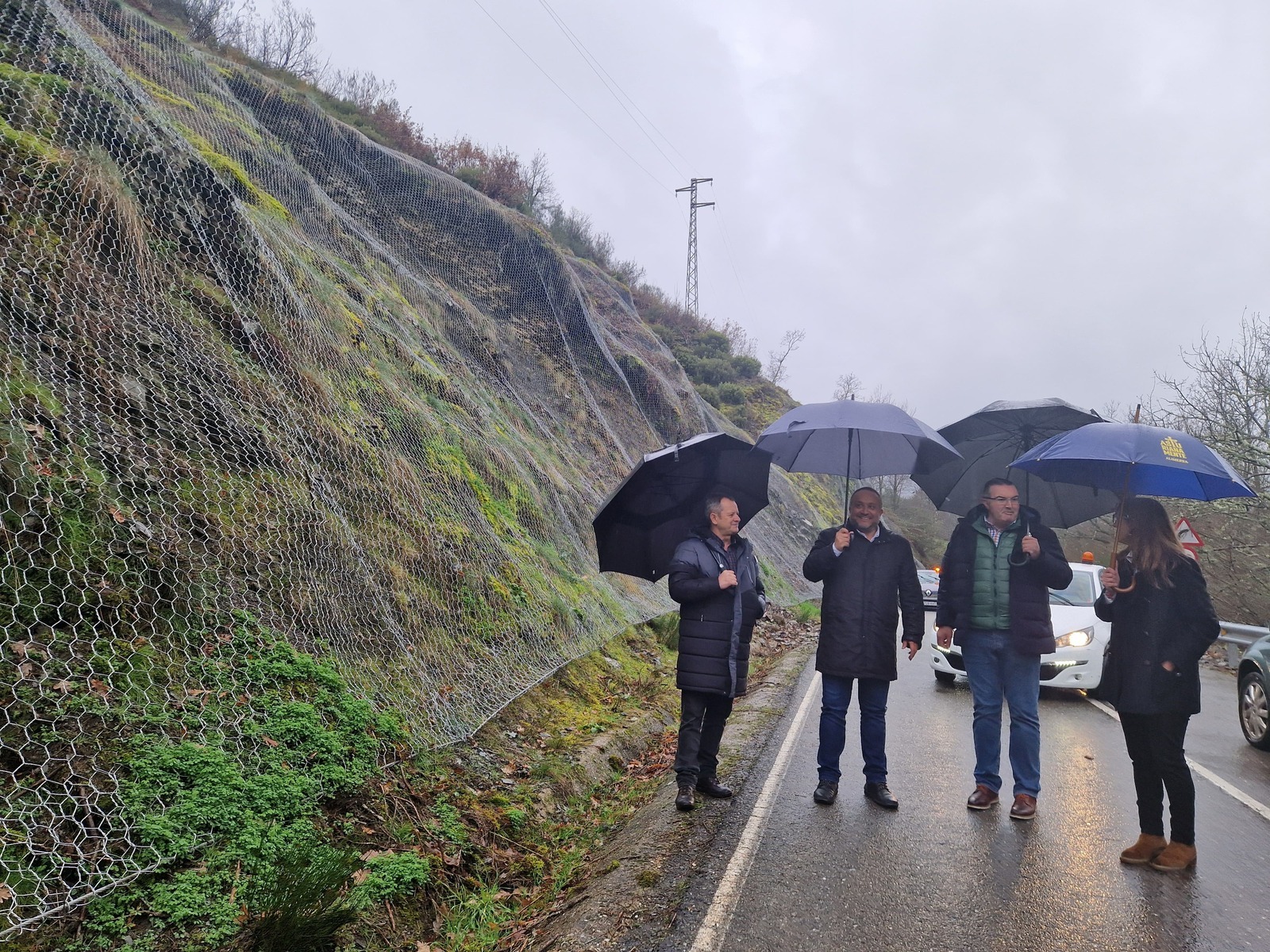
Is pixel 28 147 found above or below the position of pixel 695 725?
above

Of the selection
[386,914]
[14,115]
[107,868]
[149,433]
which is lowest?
[386,914]

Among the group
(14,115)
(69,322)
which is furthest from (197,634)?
(14,115)

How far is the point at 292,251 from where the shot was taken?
29.9ft

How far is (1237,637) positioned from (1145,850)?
1119 cm

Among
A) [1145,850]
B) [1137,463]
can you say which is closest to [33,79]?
[1137,463]

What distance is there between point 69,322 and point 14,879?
366cm

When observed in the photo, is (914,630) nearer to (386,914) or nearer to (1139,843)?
(1139,843)

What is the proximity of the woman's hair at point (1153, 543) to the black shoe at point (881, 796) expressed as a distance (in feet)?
6.83

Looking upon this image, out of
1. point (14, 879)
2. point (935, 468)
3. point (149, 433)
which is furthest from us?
point (935, 468)

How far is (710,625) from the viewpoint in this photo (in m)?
4.93

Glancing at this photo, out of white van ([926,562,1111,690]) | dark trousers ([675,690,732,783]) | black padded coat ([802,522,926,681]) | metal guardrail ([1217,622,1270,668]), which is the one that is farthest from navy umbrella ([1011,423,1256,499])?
metal guardrail ([1217,622,1270,668])

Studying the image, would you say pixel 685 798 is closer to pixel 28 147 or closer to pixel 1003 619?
pixel 1003 619

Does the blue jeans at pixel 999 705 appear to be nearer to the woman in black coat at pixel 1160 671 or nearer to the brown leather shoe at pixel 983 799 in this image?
the brown leather shoe at pixel 983 799

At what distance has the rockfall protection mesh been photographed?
11.2 feet
